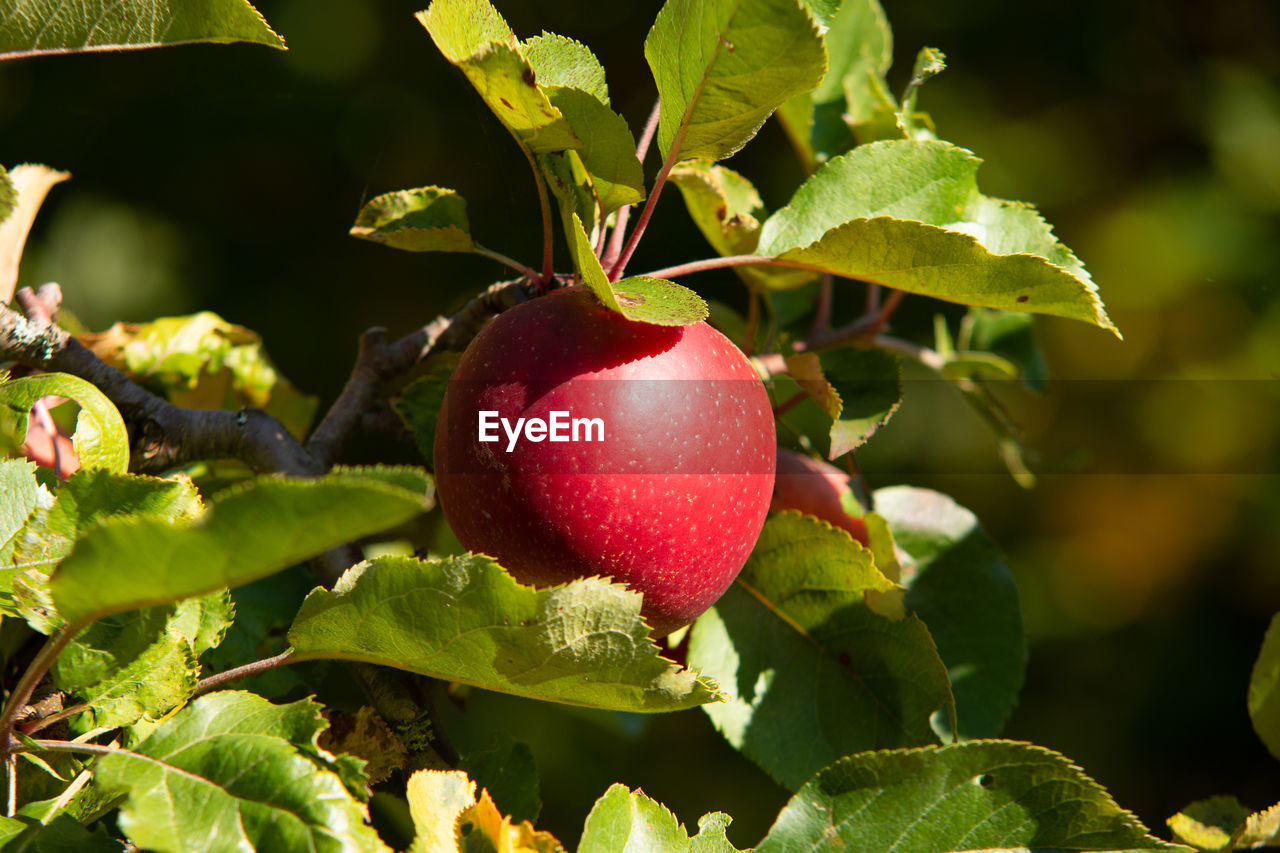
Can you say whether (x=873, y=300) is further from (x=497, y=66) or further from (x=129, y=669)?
(x=129, y=669)

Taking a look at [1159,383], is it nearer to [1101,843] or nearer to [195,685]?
[1101,843]

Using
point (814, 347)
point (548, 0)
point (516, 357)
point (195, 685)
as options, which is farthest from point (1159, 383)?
point (195, 685)

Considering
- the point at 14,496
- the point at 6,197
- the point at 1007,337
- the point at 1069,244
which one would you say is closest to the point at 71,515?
the point at 14,496

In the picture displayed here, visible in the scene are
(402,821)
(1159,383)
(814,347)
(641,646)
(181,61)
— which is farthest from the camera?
(181,61)

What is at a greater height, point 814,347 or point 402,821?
point 814,347

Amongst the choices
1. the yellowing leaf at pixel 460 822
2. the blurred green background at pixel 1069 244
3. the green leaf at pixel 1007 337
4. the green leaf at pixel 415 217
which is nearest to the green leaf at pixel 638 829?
the yellowing leaf at pixel 460 822
